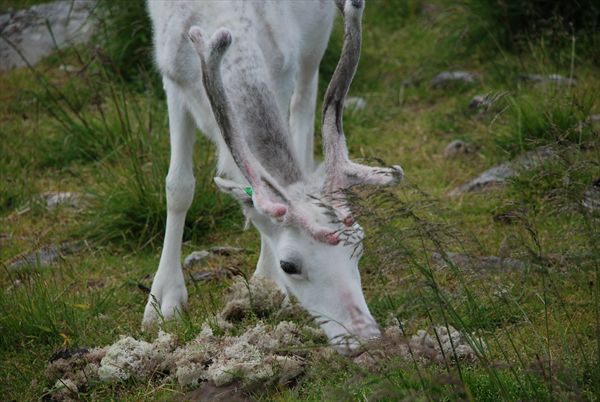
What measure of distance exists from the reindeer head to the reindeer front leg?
42.3 inches

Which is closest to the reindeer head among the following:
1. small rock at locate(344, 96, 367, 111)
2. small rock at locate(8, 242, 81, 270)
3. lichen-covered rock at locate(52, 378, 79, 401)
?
lichen-covered rock at locate(52, 378, 79, 401)

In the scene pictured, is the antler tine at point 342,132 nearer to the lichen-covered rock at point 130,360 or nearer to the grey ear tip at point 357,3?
the grey ear tip at point 357,3

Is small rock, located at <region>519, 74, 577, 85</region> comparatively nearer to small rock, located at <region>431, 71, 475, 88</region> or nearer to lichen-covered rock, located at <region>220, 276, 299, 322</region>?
small rock, located at <region>431, 71, 475, 88</region>

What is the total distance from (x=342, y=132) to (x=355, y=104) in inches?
150

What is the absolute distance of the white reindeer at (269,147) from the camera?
396cm

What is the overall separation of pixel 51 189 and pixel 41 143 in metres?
0.63

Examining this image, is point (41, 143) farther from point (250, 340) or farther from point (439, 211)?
point (439, 211)

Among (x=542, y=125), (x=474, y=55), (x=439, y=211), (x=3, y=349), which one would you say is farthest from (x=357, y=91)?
(x=439, y=211)

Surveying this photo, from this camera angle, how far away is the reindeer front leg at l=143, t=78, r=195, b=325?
16.9ft

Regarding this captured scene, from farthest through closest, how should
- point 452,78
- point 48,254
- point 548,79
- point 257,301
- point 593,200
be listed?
point 452,78 → point 548,79 → point 48,254 → point 257,301 → point 593,200

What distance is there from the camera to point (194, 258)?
19.2 feet

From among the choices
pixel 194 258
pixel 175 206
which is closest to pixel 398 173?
pixel 175 206

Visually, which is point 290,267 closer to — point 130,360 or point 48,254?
point 130,360

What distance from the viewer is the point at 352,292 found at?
3.93 m
